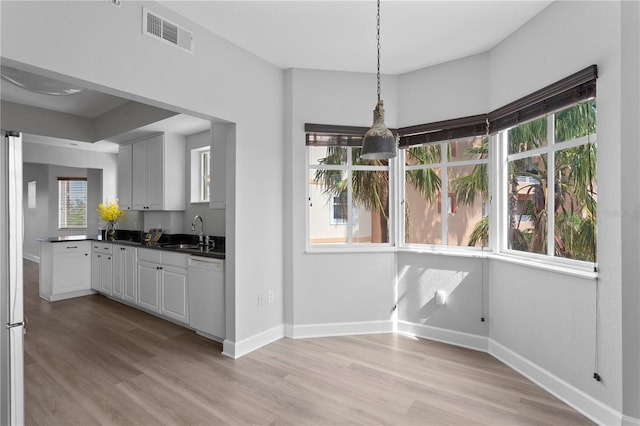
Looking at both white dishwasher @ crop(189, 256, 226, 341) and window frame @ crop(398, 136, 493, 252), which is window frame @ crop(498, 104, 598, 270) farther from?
white dishwasher @ crop(189, 256, 226, 341)

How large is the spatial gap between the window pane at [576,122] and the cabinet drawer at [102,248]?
562cm

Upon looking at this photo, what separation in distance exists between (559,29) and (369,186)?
2.11m

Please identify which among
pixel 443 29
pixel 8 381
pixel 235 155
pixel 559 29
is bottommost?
pixel 8 381

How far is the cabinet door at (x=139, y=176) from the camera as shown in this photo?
5035mm

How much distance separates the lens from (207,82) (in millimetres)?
2920

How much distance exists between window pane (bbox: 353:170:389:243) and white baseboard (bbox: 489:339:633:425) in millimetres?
1578

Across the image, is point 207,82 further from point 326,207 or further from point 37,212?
point 37,212

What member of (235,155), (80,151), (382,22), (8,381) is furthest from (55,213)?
(382,22)

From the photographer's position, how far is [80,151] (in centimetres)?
596

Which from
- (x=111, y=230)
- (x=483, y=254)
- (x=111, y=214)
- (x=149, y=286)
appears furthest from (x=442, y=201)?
(x=111, y=230)

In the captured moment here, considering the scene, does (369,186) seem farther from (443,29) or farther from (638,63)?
(638,63)

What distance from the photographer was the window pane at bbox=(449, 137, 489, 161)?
11.1 ft

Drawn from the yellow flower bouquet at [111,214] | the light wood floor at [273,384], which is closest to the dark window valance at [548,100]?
the light wood floor at [273,384]

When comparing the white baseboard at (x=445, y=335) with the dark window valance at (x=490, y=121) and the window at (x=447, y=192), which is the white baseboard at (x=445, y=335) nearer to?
the window at (x=447, y=192)
